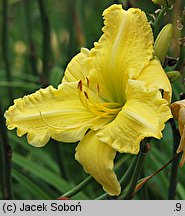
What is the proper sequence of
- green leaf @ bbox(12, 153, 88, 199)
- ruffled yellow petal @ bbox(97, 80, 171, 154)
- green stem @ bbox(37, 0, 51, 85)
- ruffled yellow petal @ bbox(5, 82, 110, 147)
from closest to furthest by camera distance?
ruffled yellow petal @ bbox(97, 80, 171, 154), ruffled yellow petal @ bbox(5, 82, 110, 147), green leaf @ bbox(12, 153, 88, 199), green stem @ bbox(37, 0, 51, 85)

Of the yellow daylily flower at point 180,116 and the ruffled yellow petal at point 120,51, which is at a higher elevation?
the ruffled yellow petal at point 120,51

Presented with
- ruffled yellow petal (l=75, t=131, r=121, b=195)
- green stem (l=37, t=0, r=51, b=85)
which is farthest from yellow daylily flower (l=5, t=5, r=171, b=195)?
green stem (l=37, t=0, r=51, b=85)

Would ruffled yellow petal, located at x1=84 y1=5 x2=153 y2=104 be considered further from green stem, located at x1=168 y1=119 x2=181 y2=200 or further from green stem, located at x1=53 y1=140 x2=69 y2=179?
green stem, located at x1=53 y1=140 x2=69 y2=179

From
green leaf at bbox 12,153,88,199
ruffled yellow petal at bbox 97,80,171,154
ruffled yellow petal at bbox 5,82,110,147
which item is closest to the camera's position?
ruffled yellow petal at bbox 97,80,171,154

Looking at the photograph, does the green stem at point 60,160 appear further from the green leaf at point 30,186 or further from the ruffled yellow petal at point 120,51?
the ruffled yellow petal at point 120,51

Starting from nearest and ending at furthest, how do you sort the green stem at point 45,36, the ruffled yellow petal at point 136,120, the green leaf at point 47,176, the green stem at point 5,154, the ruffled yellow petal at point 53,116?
1. the ruffled yellow petal at point 136,120
2. the ruffled yellow petal at point 53,116
3. the green stem at point 5,154
4. the green leaf at point 47,176
5. the green stem at point 45,36

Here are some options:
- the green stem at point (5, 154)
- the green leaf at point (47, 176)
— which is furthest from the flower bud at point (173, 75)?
the green leaf at point (47, 176)
